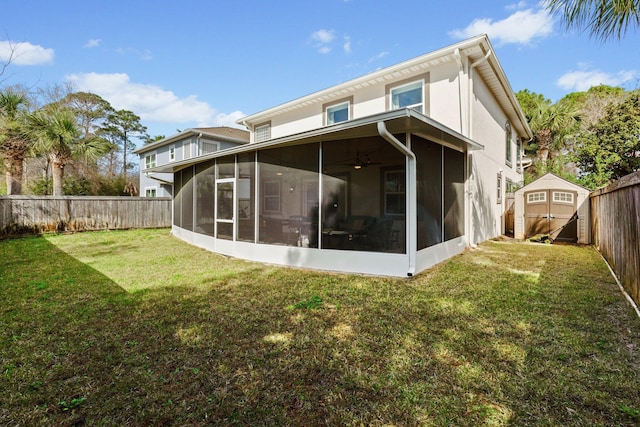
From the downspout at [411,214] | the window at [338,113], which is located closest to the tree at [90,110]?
the window at [338,113]

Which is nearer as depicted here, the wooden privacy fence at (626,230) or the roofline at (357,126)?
the wooden privacy fence at (626,230)

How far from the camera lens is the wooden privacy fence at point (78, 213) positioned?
433 inches

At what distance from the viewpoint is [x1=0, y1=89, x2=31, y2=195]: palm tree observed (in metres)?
12.0

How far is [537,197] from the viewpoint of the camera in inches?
406

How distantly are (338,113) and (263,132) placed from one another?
4340 mm

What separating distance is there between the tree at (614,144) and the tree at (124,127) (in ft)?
109

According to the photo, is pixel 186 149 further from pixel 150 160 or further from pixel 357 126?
pixel 357 126

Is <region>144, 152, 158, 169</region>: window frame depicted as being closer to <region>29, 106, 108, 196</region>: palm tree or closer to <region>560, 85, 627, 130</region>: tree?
<region>29, 106, 108, 196</region>: palm tree

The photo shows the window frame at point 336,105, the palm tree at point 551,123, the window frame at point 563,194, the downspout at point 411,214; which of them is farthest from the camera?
the palm tree at point 551,123

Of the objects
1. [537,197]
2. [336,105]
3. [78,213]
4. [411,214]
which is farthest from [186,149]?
[537,197]

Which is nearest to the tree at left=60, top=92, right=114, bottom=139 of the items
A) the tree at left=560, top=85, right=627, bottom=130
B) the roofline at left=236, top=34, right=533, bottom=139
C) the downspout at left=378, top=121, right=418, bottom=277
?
the roofline at left=236, top=34, right=533, bottom=139

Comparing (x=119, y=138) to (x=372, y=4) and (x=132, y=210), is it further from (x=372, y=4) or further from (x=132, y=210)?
(x=372, y=4)

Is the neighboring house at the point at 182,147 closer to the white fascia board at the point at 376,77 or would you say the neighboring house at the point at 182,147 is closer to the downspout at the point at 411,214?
the white fascia board at the point at 376,77

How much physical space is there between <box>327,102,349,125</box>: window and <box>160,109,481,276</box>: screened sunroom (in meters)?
3.96
